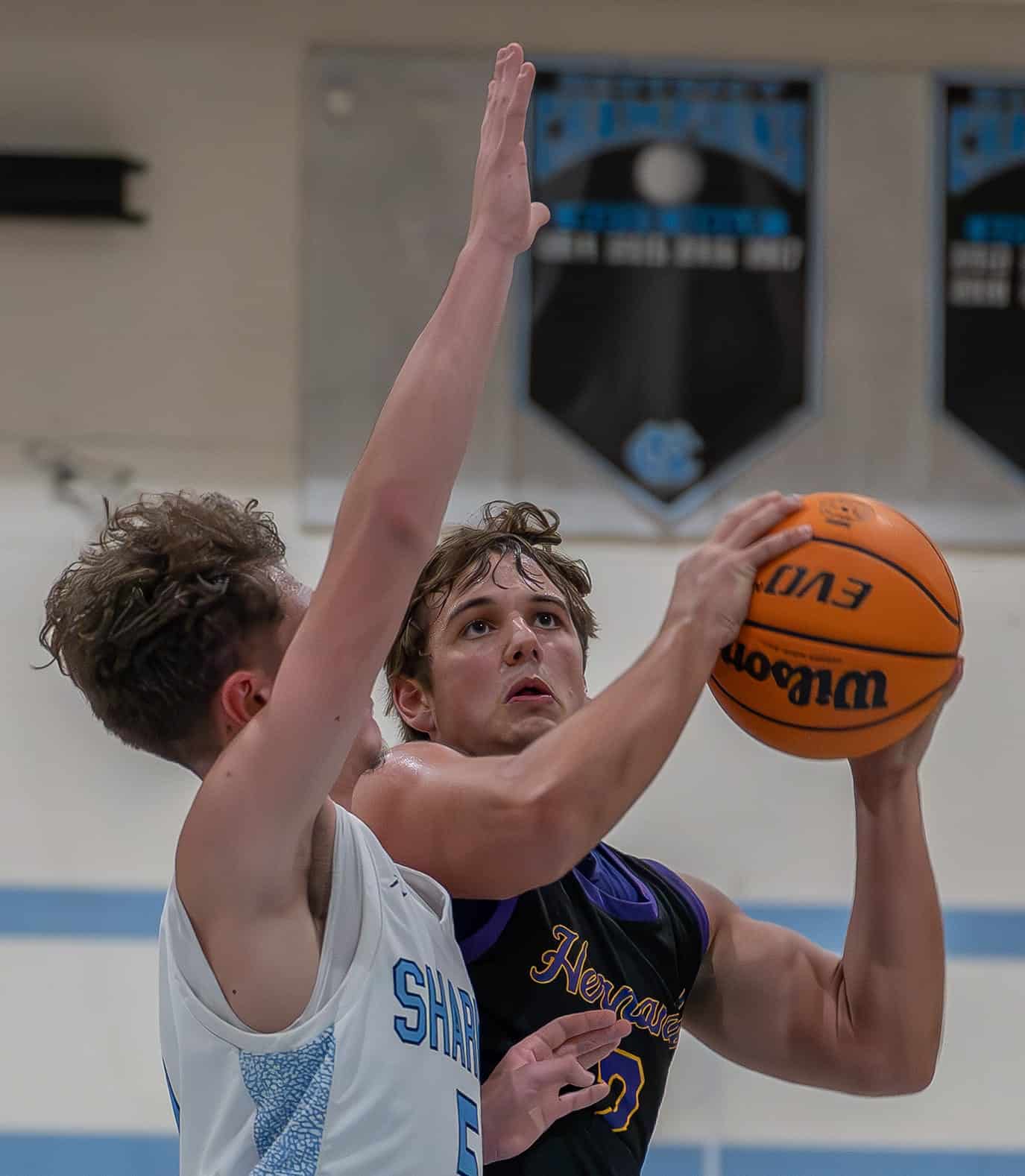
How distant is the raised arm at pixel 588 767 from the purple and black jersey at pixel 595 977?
0.73 feet

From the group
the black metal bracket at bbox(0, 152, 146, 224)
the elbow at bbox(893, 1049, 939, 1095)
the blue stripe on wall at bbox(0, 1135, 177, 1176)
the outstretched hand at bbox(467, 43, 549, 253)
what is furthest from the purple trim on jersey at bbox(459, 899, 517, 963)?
the black metal bracket at bbox(0, 152, 146, 224)

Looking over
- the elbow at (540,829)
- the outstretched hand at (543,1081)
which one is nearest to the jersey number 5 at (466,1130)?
the outstretched hand at (543,1081)

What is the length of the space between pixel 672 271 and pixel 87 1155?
3.56 metres

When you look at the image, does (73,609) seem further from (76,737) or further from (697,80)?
(697,80)

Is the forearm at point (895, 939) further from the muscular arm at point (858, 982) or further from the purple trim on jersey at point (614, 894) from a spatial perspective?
the purple trim on jersey at point (614, 894)

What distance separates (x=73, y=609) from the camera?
5.47 ft

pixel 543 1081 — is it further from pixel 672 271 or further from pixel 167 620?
pixel 672 271

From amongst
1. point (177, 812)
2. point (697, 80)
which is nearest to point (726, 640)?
point (177, 812)

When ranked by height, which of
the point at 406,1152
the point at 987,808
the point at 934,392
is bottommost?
the point at 987,808

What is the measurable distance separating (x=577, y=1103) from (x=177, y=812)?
3115 mm

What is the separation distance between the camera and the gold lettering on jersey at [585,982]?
6.91 feet

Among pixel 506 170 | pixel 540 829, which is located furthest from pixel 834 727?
pixel 506 170

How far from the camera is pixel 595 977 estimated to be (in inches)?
84.5

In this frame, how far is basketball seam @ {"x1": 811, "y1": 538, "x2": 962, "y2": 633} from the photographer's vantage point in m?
1.86
